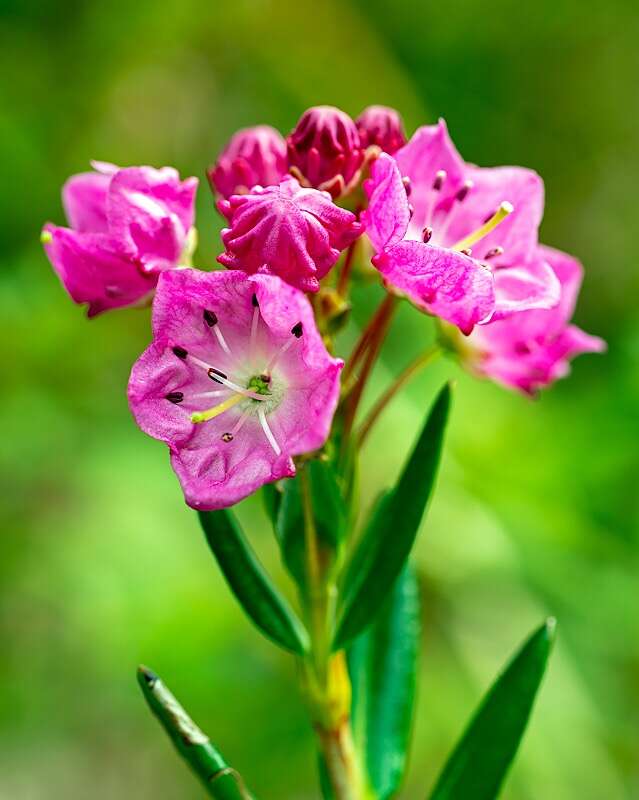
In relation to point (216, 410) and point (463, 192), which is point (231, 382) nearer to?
point (216, 410)

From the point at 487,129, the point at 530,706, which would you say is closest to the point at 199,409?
the point at 530,706

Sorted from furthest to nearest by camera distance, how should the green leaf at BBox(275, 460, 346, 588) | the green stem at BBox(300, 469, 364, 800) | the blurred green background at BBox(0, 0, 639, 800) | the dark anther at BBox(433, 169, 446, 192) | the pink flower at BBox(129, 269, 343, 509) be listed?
1. the blurred green background at BBox(0, 0, 639, 800)
2. the dark anther at BBox(433, 169, 446, 192)
3. the green stem at BBox(300, 469, 364, 800)
4. the green leaf at BBox(275, 460, 346, 588)
5. the pink flower at BBox(129, 269, 343, 509)

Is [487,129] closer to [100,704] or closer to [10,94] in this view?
[10,94]

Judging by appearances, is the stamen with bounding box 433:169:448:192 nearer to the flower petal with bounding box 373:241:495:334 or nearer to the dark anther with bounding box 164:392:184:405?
the flower petal with bounding box 373:241:495:334

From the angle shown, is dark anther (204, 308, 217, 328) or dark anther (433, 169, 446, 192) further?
dark anther (433, 169, 446, 192)

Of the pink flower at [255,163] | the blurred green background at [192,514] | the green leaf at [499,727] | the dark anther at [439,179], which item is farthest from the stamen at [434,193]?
the blurred green background at [192,514]

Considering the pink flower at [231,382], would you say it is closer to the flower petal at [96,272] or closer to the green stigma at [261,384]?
the green stigma at [261,384]

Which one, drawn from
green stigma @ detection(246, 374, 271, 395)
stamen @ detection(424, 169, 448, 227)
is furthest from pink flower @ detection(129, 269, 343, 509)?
stamen @ detection(424, 169, 448, 227)
